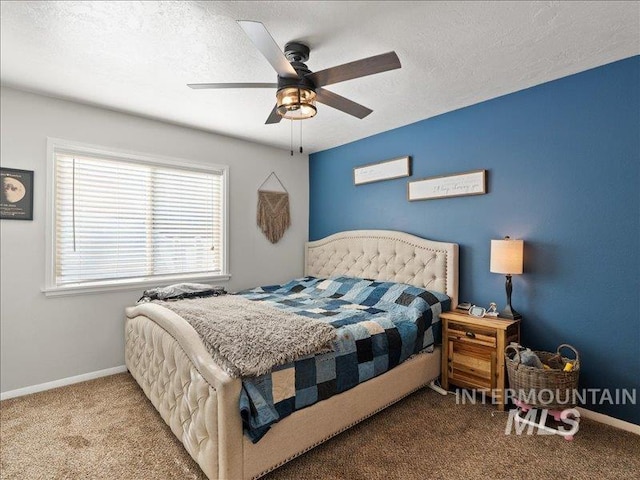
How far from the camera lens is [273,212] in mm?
4242

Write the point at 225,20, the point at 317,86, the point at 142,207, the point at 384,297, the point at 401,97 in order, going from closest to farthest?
the point at 225,20
the point at 317,86
the point at 401,97
the point at 384,297
the point at 142,207

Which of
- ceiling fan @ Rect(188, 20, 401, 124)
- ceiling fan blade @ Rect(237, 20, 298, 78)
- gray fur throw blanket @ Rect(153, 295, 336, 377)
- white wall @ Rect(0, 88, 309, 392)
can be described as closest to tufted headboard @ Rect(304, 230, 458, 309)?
gray fur throw blanket @ Rect(153, 295, 336, 377)

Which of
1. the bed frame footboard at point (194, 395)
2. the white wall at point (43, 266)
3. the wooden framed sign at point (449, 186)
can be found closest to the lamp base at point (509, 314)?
the wooden framed sign at point (449, 186)

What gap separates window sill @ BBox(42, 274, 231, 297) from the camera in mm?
2830

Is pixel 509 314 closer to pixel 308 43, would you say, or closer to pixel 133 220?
pixel 308 43

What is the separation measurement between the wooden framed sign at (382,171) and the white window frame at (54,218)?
155 cm

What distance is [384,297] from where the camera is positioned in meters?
3.07

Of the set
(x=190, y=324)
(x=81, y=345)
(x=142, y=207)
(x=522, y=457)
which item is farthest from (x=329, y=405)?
(x=142, y=207)

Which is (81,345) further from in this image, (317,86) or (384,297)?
(317,86)

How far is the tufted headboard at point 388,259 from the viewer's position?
3.05m

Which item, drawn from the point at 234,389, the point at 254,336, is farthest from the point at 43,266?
the point at 234,389

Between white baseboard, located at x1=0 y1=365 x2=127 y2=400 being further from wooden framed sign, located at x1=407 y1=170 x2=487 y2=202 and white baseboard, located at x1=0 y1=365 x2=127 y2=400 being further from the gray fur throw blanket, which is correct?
wooden framed sign, located at x1=407 y1=170 x2=487 y2=202

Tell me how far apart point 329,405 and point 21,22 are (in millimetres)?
2757

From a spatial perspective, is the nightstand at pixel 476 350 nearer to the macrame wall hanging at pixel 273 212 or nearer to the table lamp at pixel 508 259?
the table lamp at pixel 508 259
